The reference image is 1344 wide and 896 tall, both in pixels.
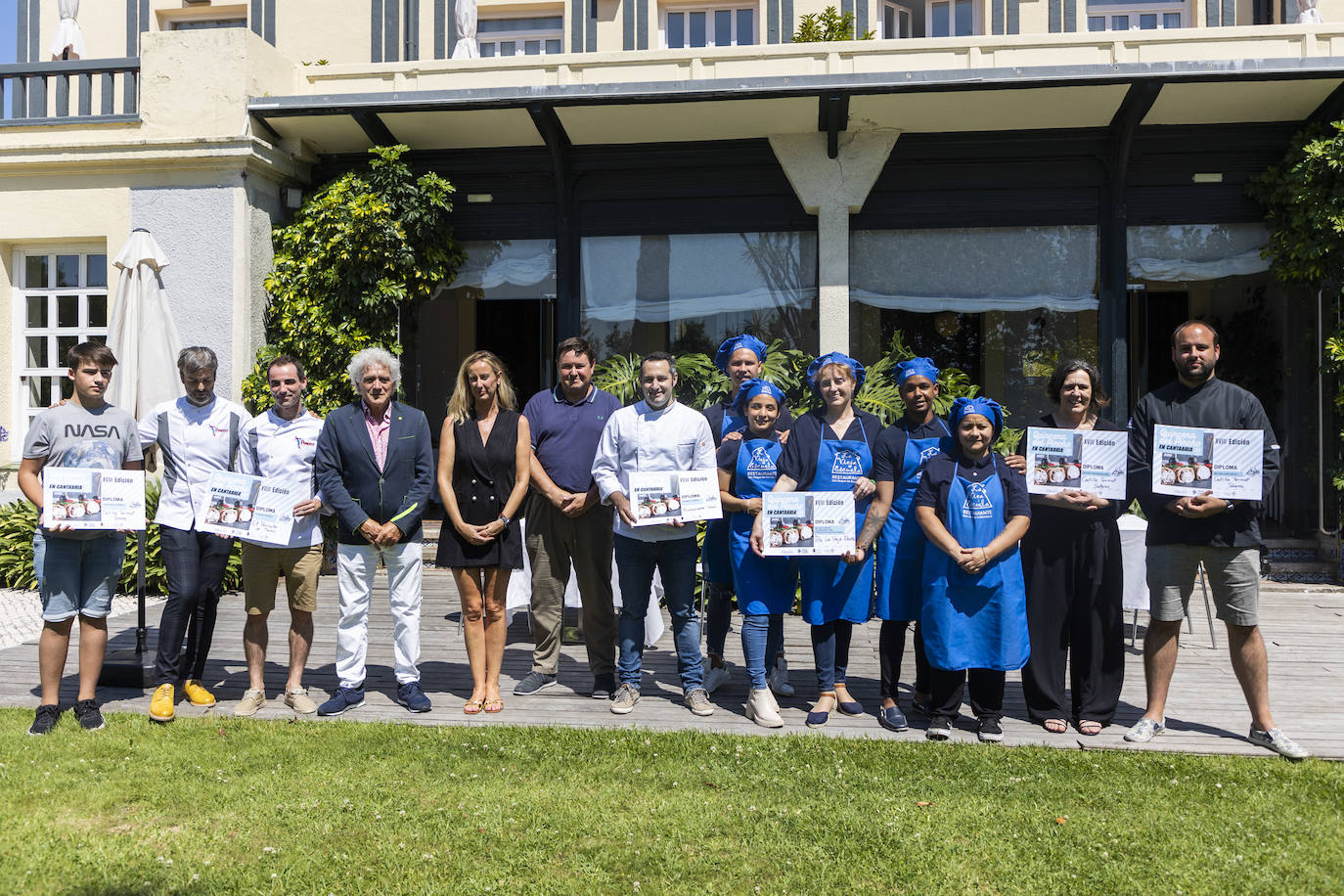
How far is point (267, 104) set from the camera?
10.1m

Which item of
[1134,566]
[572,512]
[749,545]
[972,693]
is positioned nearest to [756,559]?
[749,545]

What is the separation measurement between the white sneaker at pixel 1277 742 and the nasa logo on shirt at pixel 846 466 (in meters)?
2.37

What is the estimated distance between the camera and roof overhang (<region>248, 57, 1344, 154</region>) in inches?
365

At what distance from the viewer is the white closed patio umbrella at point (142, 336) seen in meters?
7.35

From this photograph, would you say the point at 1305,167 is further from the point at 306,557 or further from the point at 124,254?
the point at 124,254

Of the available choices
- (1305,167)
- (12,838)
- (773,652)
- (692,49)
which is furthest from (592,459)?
(1305,167)

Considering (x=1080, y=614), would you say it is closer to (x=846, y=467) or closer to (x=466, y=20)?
(x=846, y=467)

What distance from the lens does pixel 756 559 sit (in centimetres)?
555

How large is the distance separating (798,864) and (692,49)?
8.56 meters

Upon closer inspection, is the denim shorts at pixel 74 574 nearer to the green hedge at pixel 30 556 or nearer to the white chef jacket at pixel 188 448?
the white chef jacket at pixel 188 448

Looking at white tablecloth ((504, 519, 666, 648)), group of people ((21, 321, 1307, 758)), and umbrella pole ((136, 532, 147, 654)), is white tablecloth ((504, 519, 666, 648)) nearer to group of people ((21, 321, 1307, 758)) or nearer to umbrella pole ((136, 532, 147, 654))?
group of people ((21, 321, 1307, 758))

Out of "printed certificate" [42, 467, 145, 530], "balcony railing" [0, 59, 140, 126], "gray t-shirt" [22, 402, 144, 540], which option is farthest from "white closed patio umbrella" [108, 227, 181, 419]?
"balcony railing" [0, 59, 140, 126]

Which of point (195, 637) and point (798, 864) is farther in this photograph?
point (195, 637)

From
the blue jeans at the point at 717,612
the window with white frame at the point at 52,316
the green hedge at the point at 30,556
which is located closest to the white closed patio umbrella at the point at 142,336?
the green hedge at the point at 30,556
